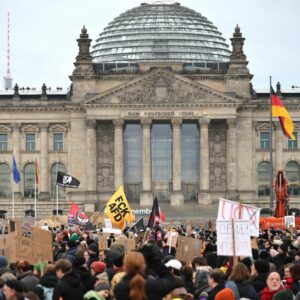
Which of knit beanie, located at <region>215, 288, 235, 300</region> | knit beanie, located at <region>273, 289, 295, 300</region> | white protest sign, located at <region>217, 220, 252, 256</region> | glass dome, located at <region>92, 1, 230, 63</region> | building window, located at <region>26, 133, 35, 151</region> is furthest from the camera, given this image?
glass dome, located at <region>92, 1, 230, 63</region>

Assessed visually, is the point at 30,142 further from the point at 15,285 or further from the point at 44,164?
the point at 15,285

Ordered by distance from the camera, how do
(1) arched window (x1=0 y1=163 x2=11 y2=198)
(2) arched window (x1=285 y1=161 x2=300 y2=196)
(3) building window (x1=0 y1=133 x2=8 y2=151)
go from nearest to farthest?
(2) arched window (x1=285 y1=161 x2=300 y2=196) < (1) arched window (x1=0 y1=163 x2=11 y2=198) < (3) building window (x1=0 y1=133 x2=8 y2=151)

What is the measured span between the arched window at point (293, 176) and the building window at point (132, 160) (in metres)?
12.0

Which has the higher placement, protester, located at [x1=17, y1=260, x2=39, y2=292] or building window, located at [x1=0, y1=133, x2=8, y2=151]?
building window, located at [x1=0, y1=133, x2=8, y2=151]

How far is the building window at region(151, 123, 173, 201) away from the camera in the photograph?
116062mm

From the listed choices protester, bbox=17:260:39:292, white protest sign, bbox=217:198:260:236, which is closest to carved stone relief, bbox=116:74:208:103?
white protest sign, bbox=217:198:260:236

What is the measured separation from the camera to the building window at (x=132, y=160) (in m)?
116

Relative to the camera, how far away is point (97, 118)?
373ft

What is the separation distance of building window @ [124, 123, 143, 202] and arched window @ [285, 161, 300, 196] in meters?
12.0

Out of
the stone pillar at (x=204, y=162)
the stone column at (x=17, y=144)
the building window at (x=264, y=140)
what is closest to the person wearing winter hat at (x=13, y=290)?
the stone pillar at (x=204, y=162)

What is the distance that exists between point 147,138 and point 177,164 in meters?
3.11

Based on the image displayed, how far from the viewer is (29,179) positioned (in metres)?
117

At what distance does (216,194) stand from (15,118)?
1712 centimetres

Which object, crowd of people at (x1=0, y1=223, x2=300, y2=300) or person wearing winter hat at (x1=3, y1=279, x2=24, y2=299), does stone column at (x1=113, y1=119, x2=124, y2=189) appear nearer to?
crowd of people at (x1=0, y1=223, x2=300, y2=300)
